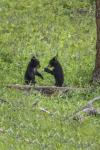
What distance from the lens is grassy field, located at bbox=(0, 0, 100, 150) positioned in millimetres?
8711

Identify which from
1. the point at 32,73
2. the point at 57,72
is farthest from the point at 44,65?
the point at 32,73

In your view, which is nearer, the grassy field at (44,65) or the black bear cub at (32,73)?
the grassy field at (44,65)

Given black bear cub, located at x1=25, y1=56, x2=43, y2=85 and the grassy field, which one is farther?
black bear cub, located at x1=25, y1=56, x2=43, y2=85

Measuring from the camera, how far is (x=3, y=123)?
9.38 meters

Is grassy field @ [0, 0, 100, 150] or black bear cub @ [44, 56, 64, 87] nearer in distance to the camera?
grassy field @ [0, 0, 100, 150]

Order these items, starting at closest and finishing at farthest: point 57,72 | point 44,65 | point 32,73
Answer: point 32,73, point 57,72, point 44,65

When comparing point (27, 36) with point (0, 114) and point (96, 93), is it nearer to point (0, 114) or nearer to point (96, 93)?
point (96, 93)

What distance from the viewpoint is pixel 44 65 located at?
1675 cm

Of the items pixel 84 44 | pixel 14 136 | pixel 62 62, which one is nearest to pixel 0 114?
pixel 14 136

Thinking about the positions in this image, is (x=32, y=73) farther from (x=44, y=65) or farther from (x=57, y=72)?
(x=44, y=65)

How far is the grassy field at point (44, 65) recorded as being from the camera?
28.6 ft

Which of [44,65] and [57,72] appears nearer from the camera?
[57,72]

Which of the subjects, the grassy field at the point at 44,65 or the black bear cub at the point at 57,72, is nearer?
the grassy field at the point at 44,65

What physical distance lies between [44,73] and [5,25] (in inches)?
249
